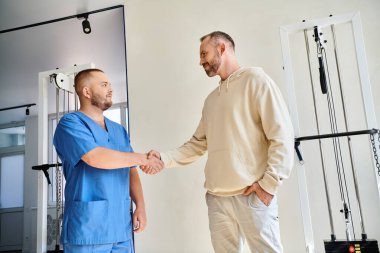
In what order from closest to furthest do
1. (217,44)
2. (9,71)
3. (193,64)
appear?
(217,44) → (193,64) → (9,71)

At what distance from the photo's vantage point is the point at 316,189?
251 centimetres

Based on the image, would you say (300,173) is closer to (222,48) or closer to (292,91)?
(292,91)

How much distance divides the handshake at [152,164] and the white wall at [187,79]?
0.81 meters

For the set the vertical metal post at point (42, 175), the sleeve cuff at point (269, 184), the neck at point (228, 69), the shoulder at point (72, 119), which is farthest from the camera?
the vertical metal post at point (42, 175)

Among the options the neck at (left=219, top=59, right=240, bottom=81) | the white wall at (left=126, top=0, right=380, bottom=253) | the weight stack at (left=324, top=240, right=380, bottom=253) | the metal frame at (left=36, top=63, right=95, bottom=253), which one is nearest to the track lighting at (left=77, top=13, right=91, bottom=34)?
the white wall at (left=126, top=0, right=380, bottom=253)

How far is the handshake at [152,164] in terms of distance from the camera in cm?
193

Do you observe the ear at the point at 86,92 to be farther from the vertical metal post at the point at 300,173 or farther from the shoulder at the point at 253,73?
the vertical metal post at the point at 300,173

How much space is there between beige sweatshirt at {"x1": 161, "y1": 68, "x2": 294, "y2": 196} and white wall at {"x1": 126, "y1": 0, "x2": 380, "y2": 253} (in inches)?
37.9

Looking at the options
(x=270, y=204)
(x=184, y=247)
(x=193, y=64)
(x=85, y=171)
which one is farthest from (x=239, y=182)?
(x=193, y=64)

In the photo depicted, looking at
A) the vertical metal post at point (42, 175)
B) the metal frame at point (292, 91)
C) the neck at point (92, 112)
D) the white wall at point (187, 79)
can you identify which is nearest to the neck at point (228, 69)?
the metal frame at point (292, 91)

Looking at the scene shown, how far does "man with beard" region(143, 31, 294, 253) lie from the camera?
1600 mm

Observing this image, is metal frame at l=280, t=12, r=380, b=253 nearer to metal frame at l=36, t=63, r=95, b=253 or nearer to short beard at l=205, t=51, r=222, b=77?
short beard at l=205, t=51, r=222, b=77

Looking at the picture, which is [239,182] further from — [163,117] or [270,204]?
[163,117]

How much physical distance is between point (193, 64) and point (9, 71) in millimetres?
3485
